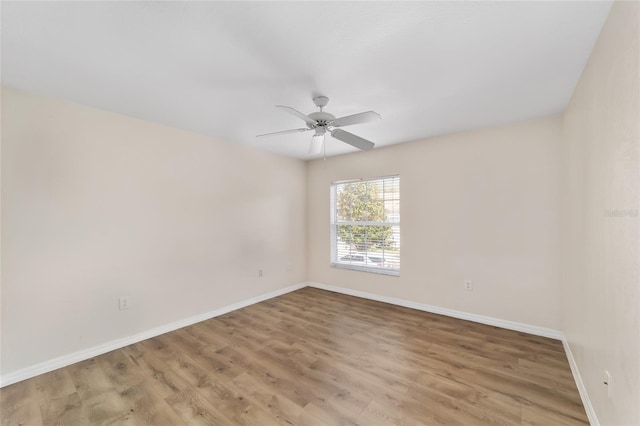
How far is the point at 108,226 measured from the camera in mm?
2639

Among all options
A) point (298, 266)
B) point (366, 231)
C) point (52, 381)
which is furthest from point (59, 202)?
point (366, 231)

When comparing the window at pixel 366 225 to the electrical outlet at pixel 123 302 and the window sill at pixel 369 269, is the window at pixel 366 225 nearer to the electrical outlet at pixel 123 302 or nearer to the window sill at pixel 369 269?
the window sill at pixel 369 269

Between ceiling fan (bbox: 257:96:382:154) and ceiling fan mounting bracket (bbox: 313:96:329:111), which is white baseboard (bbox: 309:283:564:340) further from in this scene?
ceiling fan mounting bracket (bbox: 313:96:329:111)

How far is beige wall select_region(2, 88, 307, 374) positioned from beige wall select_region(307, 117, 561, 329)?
2.27 meters

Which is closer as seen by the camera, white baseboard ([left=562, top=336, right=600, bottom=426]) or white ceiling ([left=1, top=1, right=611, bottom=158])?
white ceiling ([left=1, top=1, right=611, bottom=158])

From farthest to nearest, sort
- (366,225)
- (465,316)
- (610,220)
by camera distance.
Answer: (366,225) → (465,316) → (610,220)

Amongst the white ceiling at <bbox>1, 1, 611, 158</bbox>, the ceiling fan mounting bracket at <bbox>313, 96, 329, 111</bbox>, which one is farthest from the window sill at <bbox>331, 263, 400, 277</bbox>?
the ceiling fan mounting bracket at <bbox>313, 96, 329, 111</bbox>

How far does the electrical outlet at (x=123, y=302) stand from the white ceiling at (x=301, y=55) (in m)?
1.91

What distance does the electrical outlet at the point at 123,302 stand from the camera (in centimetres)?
269

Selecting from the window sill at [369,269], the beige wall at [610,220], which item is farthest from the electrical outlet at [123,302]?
the beige wall at [610,220]

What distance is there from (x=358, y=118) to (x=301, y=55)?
65 cm

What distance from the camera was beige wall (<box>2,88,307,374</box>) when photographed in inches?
85.5

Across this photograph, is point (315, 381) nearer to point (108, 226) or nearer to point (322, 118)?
point (322, 118)

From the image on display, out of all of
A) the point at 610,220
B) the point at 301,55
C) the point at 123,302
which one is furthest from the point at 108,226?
the point at 610,220
